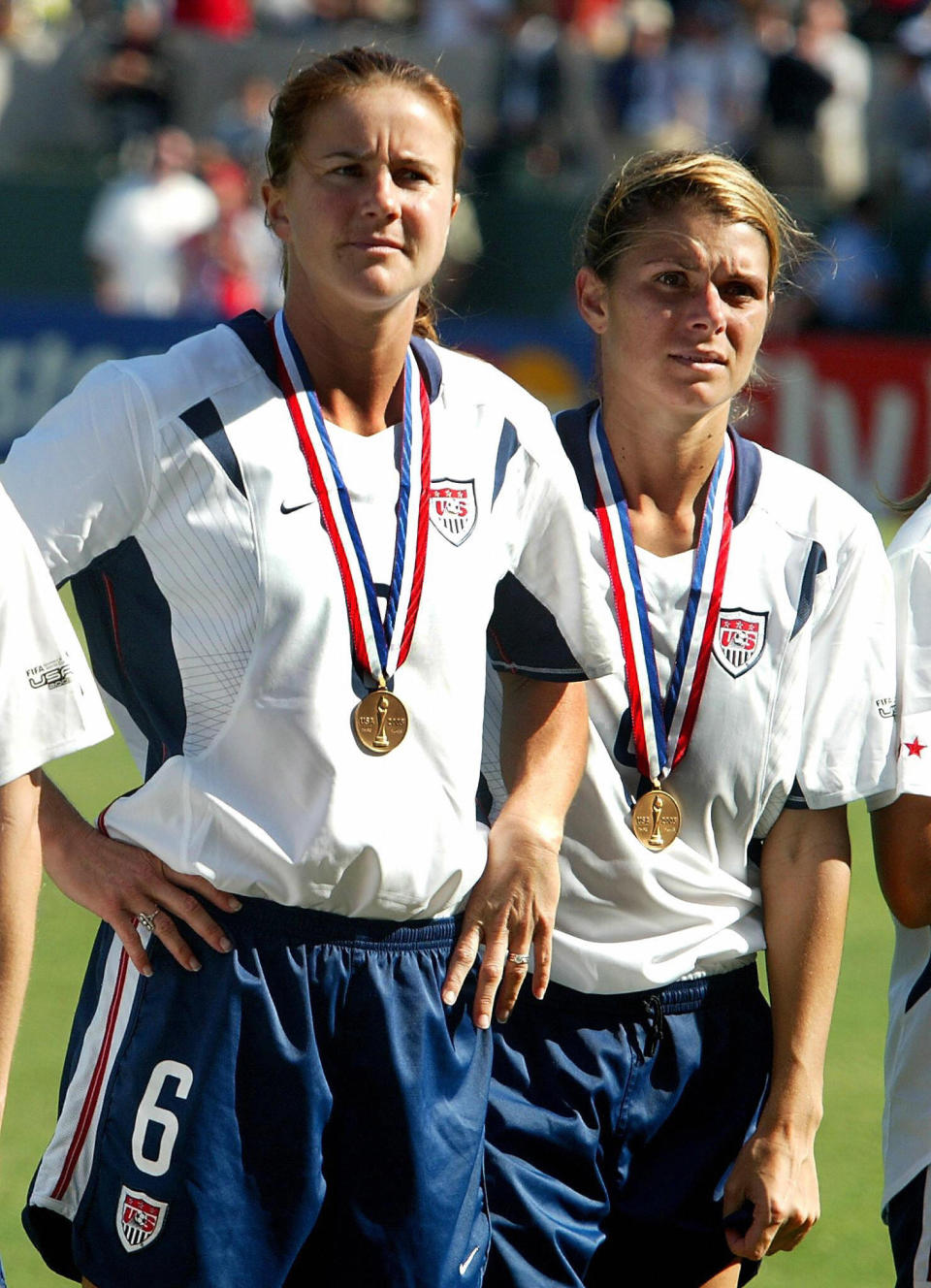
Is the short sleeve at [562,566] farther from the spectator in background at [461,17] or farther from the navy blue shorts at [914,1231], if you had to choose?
the spectator in background at [461,17]

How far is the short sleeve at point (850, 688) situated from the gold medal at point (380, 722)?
30.0 inches

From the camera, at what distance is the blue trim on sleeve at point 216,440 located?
252 cm

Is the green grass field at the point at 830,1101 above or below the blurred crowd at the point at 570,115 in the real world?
below

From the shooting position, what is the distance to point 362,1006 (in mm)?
2539

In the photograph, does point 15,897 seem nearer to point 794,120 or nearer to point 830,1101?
point 830,1101

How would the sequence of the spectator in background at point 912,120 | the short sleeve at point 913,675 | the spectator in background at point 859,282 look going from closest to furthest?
the short sleeve at point 913,675 < the spectator in background at point 859,282 < the spectator in background at point 912,120

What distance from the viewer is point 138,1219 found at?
250 cm

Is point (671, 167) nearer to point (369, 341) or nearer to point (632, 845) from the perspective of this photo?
point (369, 341)

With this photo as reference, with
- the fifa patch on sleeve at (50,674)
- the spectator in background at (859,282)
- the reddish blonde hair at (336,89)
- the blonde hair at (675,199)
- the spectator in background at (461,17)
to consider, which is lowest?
the fifa patch on sleeve at (50,674)

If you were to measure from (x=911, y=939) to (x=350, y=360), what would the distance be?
4.17ft

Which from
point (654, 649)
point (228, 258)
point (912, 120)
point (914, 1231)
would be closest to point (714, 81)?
point (912, 120)

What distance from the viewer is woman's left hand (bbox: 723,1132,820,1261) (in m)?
2.89

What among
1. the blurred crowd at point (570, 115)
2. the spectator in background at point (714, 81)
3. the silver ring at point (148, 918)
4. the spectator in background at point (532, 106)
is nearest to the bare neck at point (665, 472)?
the silver ring at point (148, 918)

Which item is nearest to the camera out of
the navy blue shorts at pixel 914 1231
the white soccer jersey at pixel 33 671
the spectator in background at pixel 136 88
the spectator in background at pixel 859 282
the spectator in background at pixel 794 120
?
the white soccer jersey at pixel 33 671
